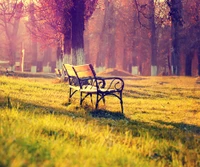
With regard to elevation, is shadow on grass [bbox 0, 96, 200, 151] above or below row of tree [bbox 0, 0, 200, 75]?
below

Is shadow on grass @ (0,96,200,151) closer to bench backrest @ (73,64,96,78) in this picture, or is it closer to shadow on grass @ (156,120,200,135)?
shadow on grass @ (156,120,200,135)

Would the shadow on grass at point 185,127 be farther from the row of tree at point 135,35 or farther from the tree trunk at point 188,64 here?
the tree trunk at point 188,64

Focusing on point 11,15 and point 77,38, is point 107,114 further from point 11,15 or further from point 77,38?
point 11,15

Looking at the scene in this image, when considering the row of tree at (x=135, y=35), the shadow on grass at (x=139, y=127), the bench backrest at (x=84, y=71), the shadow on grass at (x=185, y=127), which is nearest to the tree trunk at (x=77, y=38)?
the row of tree at (x=135, y=35)

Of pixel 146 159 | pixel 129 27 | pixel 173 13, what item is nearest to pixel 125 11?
pixel 129 27

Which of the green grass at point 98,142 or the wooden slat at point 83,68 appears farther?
the wooden slat at point 83,68

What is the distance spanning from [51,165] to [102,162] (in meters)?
0.62

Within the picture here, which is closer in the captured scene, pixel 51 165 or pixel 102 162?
pixel 51 165

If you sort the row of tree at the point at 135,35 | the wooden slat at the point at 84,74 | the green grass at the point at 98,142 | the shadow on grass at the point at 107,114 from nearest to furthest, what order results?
the green grass at the point at 98,142, the shadow on grass at the point at 107,114, the wooden slat at the point at 84,74, the row of tree at the point at 135,35

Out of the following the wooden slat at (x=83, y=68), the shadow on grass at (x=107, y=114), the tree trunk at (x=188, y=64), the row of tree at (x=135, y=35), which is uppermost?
the row of tree at (x=135, y=35)

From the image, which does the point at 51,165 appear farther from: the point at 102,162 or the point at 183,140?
the point at 183,140

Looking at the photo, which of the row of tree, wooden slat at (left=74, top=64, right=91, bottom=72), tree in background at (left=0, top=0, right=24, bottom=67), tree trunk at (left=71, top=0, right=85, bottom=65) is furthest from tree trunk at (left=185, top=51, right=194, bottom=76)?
wooden slat at (left=74, top=64, right=91, bottom=72)

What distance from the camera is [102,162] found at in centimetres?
327

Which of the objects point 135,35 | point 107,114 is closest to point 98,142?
point 107,114
